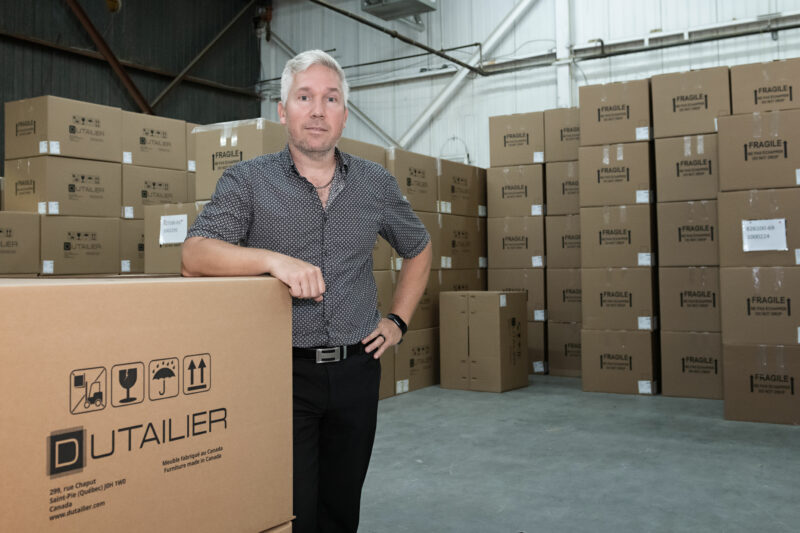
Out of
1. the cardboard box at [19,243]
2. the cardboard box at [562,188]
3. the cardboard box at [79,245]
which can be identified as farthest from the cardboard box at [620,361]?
the cardboard box at [19,243]

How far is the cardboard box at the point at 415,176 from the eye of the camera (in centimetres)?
500

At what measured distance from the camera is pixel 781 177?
3752 millimetres

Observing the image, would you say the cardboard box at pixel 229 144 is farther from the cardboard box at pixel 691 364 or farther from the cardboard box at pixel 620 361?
the cardboard box at pixel 691 364

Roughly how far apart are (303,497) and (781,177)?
342cm

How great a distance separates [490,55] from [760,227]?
15.2 ft

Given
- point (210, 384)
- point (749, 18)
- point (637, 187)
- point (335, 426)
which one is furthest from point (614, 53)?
point (210, 384)

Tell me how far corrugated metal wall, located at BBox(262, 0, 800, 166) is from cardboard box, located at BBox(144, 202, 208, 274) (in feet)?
14.3

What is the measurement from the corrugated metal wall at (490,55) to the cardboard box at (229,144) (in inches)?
166

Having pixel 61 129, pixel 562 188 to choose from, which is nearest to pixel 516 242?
pixel 562 188

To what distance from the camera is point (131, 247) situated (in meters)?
5.13

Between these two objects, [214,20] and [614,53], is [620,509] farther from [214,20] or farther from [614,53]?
[214,20]

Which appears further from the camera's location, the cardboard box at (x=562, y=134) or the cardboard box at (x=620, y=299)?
the cardboard box at (x=562, y=134)

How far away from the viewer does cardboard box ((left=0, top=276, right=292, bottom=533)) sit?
2.37ft

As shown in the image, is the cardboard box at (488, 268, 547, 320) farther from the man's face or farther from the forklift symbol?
the forklift symbol
